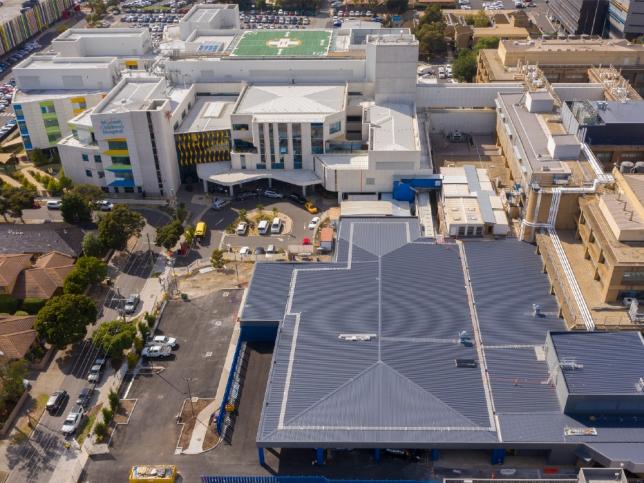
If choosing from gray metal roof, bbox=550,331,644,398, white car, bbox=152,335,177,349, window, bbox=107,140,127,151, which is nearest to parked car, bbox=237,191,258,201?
window, bbox=107,140,127,151

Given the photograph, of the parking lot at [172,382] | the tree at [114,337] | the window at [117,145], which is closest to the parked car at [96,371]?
the tree at [114,337]

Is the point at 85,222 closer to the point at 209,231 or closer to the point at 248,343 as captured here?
the point at 209,231

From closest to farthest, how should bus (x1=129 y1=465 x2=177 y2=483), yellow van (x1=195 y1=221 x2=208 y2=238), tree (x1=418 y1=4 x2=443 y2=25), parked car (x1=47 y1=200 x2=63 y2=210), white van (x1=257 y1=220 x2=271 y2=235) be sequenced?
1. bus (x1=129 y1=465 x2=177 y2=483)
2. yellow van (x1=195 y1=221 x2=208 y2=238)
3. white van (x1=257 y1=220 x2=271 y2=235)
4. parked car (x1=47 y1=200 x2=63 y2=210)
5. tree (x1=418 y1=4 x2=443 y2=25)

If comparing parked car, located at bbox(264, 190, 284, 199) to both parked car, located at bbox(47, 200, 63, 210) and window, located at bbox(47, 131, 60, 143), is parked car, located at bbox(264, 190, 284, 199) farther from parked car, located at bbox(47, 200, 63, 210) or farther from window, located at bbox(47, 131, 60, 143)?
window, located at bbox(47, 131, 60, 143)

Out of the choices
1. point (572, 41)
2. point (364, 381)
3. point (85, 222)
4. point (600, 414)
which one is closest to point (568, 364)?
point (600, 414)

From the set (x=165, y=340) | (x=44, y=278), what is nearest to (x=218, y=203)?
(x=44, y=278)

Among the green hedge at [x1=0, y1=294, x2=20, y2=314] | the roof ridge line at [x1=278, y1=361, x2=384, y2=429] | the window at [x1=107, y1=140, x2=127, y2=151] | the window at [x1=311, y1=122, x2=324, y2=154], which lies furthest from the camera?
the window at [x1=107, y1=140, x2=127, y2=151]

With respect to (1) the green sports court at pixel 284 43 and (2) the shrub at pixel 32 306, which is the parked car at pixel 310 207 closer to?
(1) the green sports court at pixel 284 43
